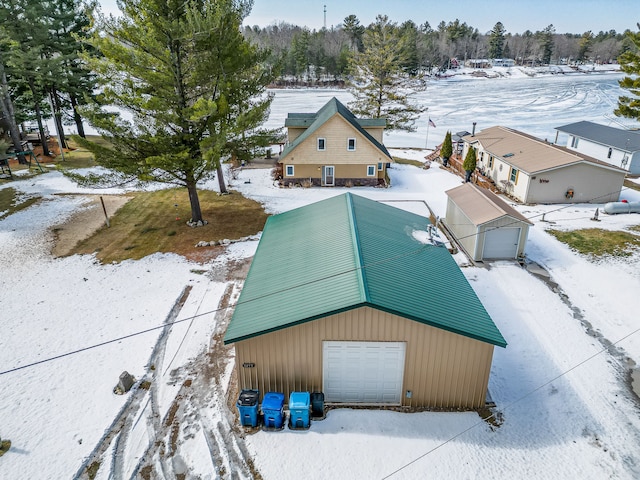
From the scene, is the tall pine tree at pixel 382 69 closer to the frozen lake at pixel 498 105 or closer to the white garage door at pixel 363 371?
the frozen lake at pixel 498 105

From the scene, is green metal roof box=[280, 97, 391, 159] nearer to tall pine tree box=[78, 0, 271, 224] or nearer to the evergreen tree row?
tall pine tree box=[78, 0, 271, 224]

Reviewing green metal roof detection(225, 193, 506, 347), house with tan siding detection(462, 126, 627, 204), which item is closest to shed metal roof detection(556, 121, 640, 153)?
house with tan siding detection(462, 126, 627, 204)

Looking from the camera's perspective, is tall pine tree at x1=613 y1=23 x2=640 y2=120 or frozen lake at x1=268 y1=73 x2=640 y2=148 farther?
frozen lake at x1=268 y1=73 x2=640 y2=148

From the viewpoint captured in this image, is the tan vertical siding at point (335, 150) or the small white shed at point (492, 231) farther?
the tan vertical siding at point (335, 150)

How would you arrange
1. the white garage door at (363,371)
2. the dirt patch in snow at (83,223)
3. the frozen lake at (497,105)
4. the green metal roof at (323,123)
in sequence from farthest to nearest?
the frozen lake at (497,105) → the green metal roof at (323,123) → the dirt patch in snow at (83,223) → the white garage door at (363,371)

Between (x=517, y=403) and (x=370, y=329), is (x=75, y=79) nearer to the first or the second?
(x=370, y=329)

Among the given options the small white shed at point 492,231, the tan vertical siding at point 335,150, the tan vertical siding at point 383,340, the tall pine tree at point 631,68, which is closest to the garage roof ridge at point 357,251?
the tan vertical siding at point 383,340

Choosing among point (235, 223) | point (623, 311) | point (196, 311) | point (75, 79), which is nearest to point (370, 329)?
point (196, 311)
